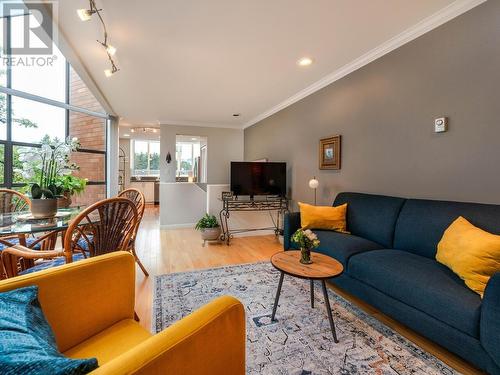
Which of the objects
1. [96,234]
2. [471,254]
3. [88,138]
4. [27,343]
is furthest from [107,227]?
[88,138]

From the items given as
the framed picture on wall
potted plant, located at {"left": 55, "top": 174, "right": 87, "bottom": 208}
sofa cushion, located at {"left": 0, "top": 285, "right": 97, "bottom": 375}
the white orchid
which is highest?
the framed picture on wall

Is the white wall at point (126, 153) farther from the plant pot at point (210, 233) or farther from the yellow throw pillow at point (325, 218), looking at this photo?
the yellow throw pillow at point (325, 218)

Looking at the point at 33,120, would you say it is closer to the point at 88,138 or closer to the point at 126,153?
the point at 88,138

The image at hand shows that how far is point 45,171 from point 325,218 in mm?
2781

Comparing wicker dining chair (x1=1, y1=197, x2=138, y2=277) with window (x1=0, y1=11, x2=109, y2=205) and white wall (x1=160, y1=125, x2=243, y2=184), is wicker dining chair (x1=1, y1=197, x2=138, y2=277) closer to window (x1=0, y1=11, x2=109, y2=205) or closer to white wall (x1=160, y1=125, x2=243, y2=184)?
window (x1=0, y1=11, x2=109, y2=205)

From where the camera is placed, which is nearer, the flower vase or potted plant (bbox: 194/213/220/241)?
the flower vase

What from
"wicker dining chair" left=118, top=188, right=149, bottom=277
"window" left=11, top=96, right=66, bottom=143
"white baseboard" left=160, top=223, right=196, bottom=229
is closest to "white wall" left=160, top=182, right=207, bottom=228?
"white baseboard" left=160, top=223, right=196, bottom=229

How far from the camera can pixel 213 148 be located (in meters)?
5.88

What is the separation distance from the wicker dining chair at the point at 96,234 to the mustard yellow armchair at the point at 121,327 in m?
0.63

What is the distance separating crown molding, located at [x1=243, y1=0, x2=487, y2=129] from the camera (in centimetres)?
195

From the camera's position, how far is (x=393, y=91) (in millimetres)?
2543

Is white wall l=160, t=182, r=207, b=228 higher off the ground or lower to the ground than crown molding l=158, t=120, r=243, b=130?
lower

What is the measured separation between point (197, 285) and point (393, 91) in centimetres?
286

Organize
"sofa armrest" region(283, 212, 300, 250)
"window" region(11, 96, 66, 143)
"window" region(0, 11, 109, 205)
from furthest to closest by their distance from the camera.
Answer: "window" region(11, 96, 66, 143)
"window" region(0, 11, 109, 205)
"sofa armrest" region(283, 212, 300, 250)
